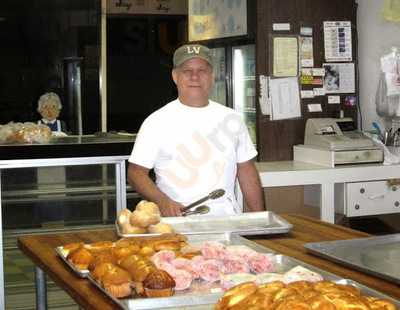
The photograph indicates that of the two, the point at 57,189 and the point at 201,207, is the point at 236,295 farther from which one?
the point at 57,189

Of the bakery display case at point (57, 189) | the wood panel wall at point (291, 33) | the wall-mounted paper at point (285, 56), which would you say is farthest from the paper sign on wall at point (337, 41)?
the bakery display case at point (57, 189)

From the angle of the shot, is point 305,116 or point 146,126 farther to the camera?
point 305,116

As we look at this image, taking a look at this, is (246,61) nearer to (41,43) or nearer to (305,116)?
(305,116)

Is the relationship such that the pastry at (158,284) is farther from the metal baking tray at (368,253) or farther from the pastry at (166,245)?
the metal baking tray at (368,253)

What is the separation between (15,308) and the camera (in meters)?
4.12

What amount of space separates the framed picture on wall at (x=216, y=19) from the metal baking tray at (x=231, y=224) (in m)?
2.64

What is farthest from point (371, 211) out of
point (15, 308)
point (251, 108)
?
point (15, 308)

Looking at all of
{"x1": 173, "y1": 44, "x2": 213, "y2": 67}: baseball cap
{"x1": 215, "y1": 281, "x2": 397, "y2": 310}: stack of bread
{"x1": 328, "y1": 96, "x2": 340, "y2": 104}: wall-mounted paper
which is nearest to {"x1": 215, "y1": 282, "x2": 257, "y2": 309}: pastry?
{"x1": 215, "y1": 281, "x2": 397, "y2": 310}: stack of bread

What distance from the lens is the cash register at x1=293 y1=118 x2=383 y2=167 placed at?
4.74 m

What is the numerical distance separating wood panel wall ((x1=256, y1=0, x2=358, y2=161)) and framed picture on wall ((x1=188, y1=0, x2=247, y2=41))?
21 cm

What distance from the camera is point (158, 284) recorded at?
1.84 metres

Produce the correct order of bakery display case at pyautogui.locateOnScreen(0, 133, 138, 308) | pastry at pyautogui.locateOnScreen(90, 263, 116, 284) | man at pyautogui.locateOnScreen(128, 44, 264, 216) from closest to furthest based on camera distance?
pastry at pyautogui.locateOnScreen(90, 263, 116, 284)
man at pyautogui.locateOnScreen(128, 44, 264, 216)
bakery display case at pyautogui.locateOnScreen(0, 133, 138, 308)

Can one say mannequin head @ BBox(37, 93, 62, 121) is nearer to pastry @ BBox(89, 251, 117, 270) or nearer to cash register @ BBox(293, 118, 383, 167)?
cash register @ BBox(293, 118, 383, 167)

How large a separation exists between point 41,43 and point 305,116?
3.85 metres
